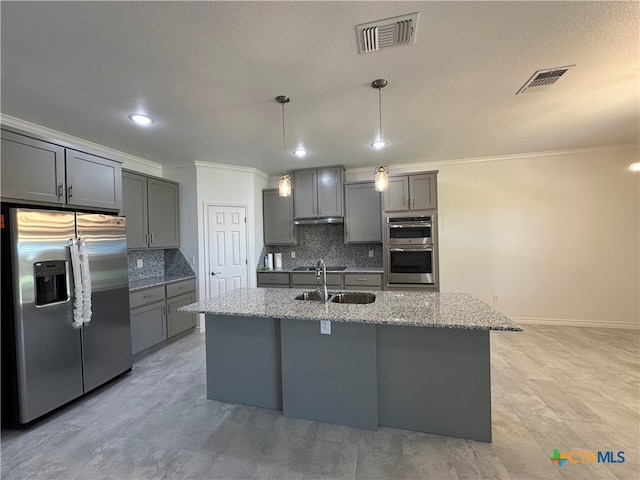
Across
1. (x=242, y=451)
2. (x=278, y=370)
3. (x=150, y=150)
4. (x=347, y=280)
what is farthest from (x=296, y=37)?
(x=347, y=280)

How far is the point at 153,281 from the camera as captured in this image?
379cm

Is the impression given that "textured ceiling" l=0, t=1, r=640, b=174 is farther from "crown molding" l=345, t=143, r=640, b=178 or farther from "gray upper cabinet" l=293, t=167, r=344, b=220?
"gray upper cabinet" l=293, t=167, r=344, b=220

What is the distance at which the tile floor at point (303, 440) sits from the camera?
1662mm

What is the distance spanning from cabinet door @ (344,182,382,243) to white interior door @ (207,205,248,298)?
5.60 ft

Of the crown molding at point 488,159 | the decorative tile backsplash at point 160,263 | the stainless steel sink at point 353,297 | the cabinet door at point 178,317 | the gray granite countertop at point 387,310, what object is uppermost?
the crown molding at point 488,159

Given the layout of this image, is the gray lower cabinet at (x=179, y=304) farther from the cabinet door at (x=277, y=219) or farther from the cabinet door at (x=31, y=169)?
the cabinet door at (x=31, y=169)

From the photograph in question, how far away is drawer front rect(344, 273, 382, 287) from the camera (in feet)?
13.7

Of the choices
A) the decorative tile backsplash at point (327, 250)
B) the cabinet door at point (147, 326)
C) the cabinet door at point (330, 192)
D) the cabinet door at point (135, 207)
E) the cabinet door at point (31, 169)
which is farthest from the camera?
the decorative tile backsplash at point (327, 250)

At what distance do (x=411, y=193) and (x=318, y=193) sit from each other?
1.46m

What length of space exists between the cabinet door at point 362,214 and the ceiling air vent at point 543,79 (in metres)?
2.28

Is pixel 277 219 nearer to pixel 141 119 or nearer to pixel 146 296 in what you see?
pixel 146 296

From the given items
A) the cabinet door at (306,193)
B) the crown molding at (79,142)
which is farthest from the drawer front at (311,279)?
the crown molding at (79,142)

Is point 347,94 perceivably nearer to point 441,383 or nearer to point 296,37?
point 296,37

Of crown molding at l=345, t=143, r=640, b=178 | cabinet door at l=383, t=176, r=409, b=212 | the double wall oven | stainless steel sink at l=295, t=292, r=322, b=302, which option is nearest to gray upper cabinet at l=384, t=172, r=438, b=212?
cabinet door at l=383, t=176, r=409, b=212
